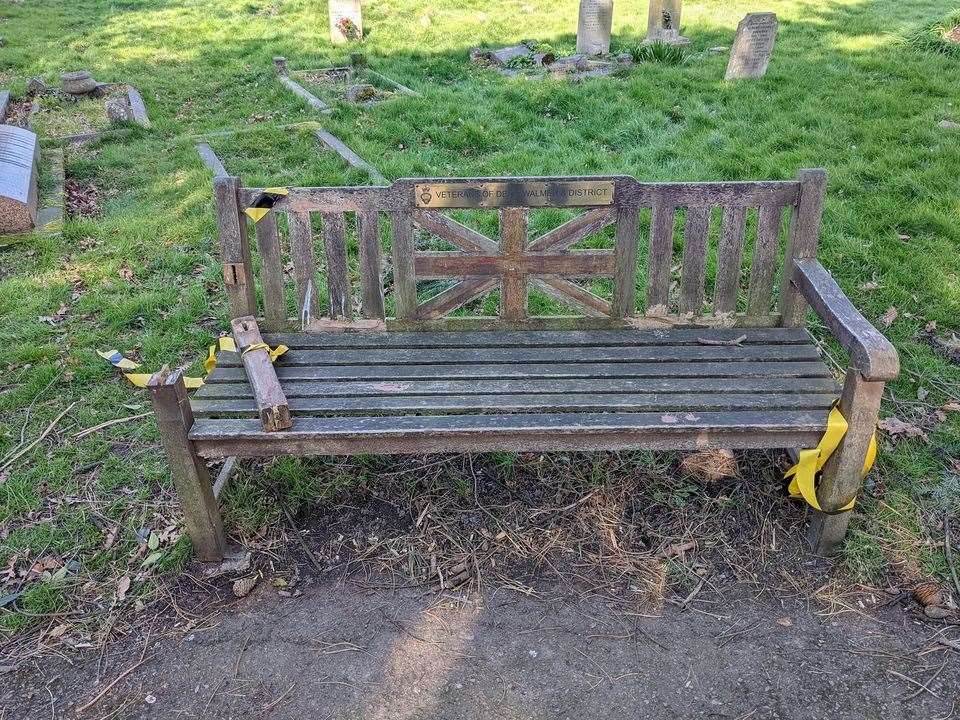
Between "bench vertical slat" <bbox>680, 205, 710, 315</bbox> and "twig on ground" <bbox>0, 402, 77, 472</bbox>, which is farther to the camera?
"twig on ground" <bbox>0, 402, 77, 472</bbox>

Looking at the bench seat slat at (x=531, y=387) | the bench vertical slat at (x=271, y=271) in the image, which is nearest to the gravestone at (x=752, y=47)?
the bench seat slat at (x=531, y=387)

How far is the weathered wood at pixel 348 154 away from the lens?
671 centimetres

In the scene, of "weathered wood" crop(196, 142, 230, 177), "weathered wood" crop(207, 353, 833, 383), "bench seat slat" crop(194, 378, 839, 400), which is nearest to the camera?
"bench seat slat" crop(194, 378, 839, 400)

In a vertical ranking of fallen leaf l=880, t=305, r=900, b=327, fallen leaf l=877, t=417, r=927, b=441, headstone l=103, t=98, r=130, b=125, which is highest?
headstone l=103, t=98, r=130, b=125

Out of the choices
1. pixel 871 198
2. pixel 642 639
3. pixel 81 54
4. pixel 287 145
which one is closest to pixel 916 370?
pixel 871 198

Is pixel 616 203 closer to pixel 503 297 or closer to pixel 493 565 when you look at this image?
pixel 503 297

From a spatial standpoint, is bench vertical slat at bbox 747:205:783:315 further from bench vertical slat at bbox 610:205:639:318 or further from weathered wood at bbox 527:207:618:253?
weathered wood at bbox 527:207:618:253

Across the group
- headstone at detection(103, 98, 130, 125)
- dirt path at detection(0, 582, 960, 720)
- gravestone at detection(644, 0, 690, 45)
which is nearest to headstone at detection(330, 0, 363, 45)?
headstone at detection(103, 98, 130, 125)

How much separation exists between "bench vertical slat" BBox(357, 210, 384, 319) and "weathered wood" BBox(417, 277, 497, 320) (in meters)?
0.21

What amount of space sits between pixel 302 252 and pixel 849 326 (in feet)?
7.68

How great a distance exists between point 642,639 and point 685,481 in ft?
3.06

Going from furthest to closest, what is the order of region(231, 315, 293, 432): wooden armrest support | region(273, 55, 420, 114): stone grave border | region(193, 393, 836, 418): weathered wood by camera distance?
1. region(273, 55, 420, 114): stone grave border
2. region(193, 393, 836, 418): weathered wood
3. region(231, 315, 293, 432): wooden armrest support

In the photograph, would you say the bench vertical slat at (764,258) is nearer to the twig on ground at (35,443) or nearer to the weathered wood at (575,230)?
the weathered wood at (575,230)

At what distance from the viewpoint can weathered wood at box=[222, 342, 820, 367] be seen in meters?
3.48
